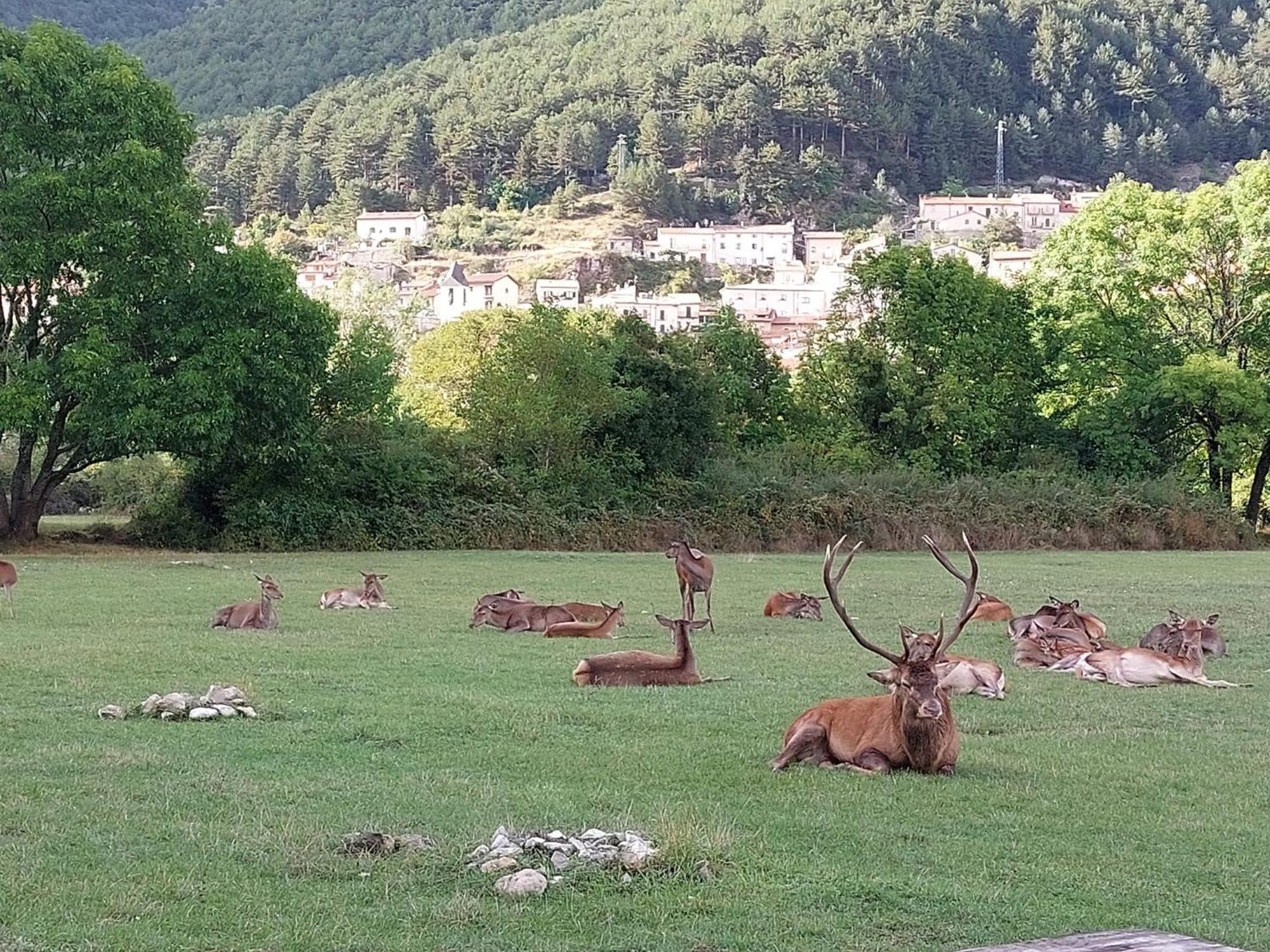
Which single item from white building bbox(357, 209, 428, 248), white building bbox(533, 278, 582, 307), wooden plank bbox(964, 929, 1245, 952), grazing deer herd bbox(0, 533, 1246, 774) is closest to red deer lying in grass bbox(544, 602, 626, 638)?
grazing deer herd bbox(0, 533, 1246, 774)

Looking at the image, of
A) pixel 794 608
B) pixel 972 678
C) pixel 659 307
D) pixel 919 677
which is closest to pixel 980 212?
pixel 659 307

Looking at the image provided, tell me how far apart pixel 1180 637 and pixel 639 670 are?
19.2 feet

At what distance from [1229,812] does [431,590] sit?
1723 centimetres

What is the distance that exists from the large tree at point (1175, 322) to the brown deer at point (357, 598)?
103 feet

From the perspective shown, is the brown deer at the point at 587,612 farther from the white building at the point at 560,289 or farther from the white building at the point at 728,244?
the white building at the point at 728,244

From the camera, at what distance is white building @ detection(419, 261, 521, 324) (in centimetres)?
13825

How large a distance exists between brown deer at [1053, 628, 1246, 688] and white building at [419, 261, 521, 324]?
398ft

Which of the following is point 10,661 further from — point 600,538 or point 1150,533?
point 1150,533

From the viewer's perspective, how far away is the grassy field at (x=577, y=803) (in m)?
6.69

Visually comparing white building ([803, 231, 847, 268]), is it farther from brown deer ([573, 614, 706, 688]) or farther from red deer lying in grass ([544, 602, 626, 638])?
brown deer ([573, 614, 706, 688])

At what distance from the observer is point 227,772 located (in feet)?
31.8

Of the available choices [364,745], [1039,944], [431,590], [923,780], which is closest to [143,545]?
[431,590]

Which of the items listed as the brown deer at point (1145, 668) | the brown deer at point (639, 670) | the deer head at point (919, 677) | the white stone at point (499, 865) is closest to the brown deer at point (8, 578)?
the brown deer at point (639, 670)

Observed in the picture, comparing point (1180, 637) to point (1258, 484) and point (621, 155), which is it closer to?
point (1258, 484)
